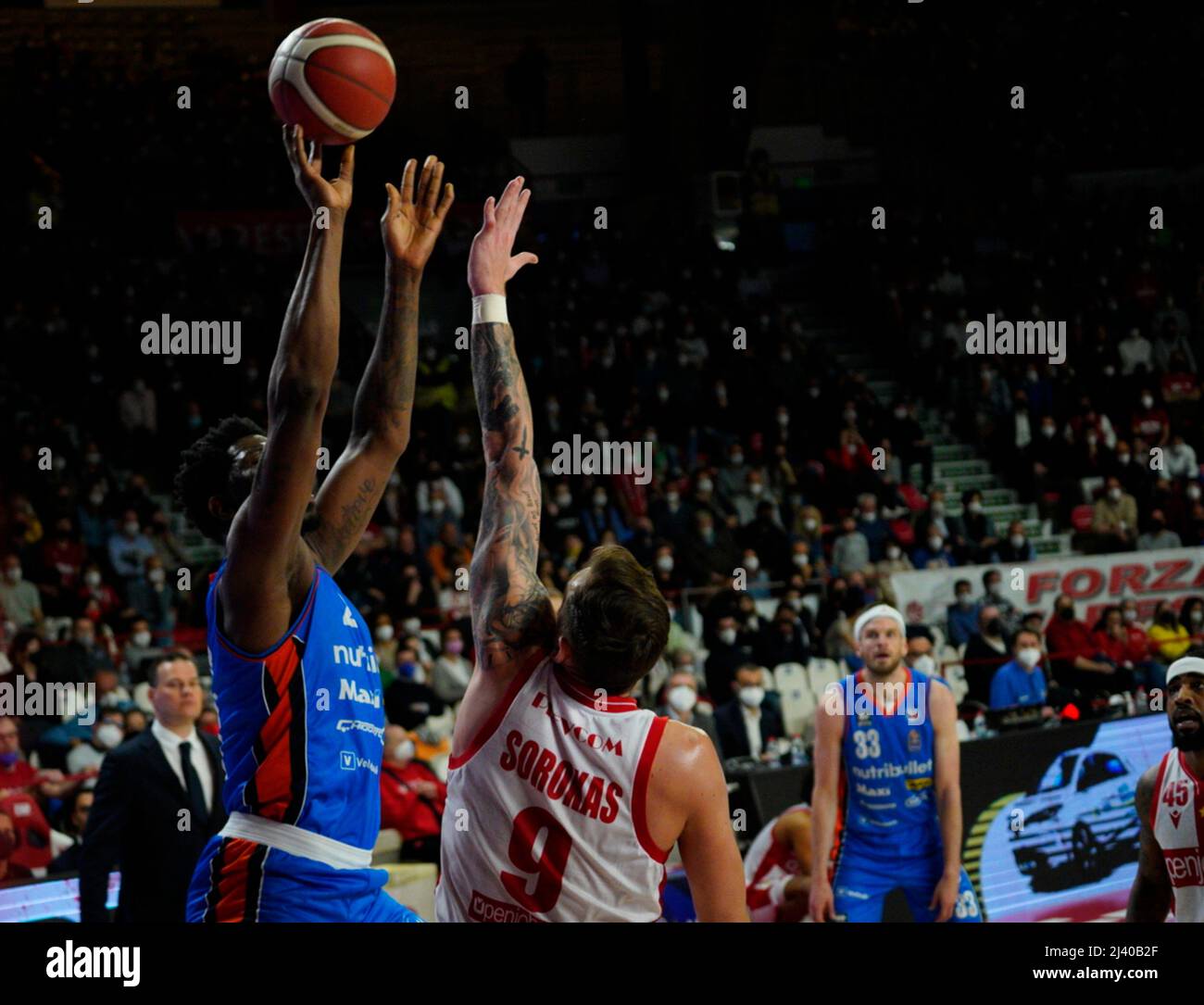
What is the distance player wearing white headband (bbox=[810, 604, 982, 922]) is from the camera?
6078 millimetres

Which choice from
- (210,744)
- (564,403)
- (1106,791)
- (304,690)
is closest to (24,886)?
(210,744)

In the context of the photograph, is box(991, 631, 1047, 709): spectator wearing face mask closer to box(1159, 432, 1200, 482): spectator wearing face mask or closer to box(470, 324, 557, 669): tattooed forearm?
box(1159, 432, 1200, 482): spectator wearing face mask

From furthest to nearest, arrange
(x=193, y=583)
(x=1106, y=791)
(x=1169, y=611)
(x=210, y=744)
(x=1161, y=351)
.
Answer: (x=1161, y=351), (x=1169, y=611), (x=193, y=583), (x=1106, y=791), (x=210, y=744)

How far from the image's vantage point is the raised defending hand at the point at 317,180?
3.21 m

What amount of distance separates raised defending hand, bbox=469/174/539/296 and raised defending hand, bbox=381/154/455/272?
0.14 m

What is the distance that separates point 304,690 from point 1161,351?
15.9 metres

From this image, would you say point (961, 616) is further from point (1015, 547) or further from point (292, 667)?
point (292, 667)

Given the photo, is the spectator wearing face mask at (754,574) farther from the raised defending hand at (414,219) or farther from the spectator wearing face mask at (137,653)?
the raised defending hand at (414,219)

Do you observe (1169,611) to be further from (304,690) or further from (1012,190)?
(304,690)

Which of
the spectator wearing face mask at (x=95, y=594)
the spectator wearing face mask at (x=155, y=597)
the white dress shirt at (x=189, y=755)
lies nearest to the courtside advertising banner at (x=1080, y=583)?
the spectator wearing face mask at (x=155, y=597)

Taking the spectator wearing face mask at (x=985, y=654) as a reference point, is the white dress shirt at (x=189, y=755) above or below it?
above

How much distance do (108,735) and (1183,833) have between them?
6.01 metres

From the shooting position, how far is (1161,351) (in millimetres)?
17188

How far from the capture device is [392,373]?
3.74 m
